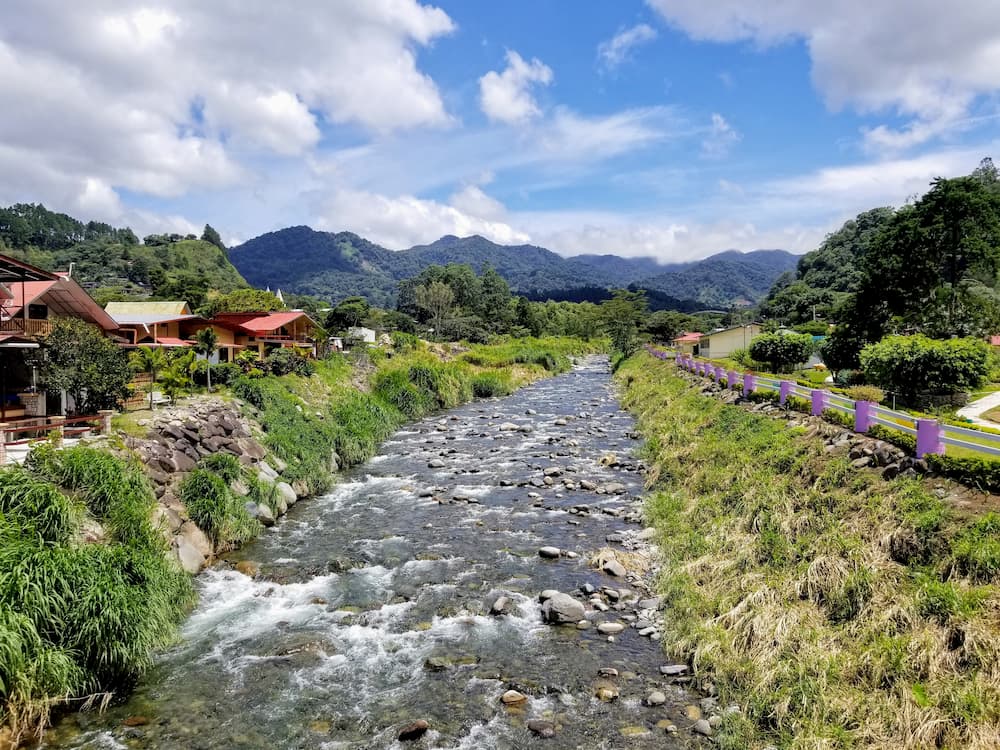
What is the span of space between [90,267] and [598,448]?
530 feet

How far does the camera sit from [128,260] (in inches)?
6117

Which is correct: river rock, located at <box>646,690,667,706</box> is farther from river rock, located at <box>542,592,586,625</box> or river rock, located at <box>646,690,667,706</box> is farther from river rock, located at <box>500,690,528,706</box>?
river rock, located at <box>542,592,586,625</box>

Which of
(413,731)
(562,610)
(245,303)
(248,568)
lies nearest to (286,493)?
(248,568)

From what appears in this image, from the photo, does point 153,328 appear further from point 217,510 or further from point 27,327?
point 217,510

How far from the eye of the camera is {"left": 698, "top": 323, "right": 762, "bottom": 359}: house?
70.3 meters

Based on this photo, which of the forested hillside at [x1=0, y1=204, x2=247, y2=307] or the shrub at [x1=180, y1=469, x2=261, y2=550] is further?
the forested hillside at [x1=0, y1=204, x2=247, y2=307]

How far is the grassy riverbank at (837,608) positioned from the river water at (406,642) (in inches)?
48.9

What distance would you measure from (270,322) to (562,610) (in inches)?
1682

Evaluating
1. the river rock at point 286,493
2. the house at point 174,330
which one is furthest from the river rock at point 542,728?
the house at point 174,330

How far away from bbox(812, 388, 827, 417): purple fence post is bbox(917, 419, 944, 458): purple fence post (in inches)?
258

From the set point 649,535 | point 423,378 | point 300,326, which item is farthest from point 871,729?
point 300,326

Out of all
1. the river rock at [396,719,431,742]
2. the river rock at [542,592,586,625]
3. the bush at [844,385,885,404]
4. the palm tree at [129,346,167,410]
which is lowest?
the river rock at [396,719,431,742]

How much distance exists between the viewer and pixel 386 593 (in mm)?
13422

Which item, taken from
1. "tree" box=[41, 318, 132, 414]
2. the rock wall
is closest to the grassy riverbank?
the rock wall
